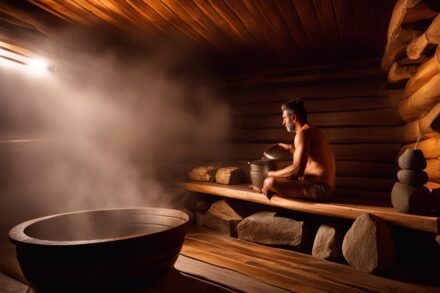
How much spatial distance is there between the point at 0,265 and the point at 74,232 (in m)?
1.15

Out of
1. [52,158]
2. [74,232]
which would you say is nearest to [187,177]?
[52,158]

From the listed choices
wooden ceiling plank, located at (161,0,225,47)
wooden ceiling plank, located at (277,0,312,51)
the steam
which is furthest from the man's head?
the steam

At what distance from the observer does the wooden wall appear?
5.00 metres

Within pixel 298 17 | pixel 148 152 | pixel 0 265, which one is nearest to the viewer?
pixel 0 265

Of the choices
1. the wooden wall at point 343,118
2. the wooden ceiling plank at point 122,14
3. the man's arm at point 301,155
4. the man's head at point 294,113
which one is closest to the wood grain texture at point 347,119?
the wooden wall at point 343,118

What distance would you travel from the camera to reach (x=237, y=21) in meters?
4.04

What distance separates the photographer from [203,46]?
5.17 m

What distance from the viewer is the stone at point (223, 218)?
15.5 ft

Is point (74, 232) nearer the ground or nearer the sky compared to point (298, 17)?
nearer the ground

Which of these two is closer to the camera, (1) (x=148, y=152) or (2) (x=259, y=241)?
(2) (x=259, y=241)

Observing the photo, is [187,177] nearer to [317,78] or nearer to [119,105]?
[119,105]

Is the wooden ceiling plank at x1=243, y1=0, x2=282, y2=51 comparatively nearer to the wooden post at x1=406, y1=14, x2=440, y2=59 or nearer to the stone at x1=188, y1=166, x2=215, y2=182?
the wooden post at x1=406, y1=14, x2=440, y2=59

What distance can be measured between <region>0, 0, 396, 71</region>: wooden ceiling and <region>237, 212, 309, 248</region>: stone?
2.85 metres

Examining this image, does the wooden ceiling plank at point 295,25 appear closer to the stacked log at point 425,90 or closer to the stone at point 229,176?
the stacked log at point 425,90
